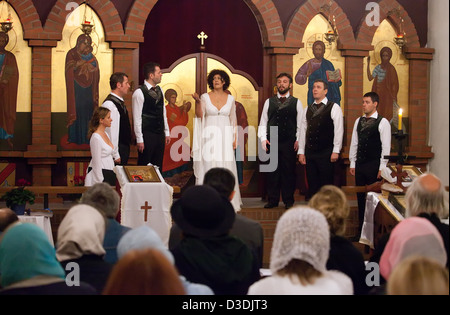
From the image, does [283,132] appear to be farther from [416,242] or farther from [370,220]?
[416,242]

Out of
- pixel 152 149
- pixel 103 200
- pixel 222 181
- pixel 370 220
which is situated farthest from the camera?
pixel 152 149

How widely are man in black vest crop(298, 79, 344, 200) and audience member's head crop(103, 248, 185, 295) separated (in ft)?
21.3

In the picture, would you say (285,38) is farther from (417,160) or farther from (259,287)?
(259,287)

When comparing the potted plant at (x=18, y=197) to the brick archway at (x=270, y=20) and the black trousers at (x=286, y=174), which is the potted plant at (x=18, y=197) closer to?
the black trousers at (x=286, y=174)

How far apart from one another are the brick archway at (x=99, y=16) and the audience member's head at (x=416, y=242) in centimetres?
676

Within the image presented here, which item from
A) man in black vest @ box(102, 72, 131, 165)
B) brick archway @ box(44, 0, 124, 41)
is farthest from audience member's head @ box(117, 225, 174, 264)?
brick archway @ box(44, 0, 124, 41)

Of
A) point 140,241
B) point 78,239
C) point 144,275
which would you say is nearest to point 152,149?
point 78,239

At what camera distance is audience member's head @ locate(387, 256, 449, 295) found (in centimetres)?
285

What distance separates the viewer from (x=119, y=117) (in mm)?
8961

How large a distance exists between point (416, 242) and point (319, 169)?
17.6 ft

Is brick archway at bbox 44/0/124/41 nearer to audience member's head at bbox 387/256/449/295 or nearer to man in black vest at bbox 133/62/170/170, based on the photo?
man in black vest at bbox 133/62/170/170

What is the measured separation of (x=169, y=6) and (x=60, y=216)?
11.6ft

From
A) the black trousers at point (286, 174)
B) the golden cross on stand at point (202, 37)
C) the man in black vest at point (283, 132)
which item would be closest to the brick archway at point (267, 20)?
the golden cross on stand at point (202, 37)

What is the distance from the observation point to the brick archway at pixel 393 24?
10883 millimetres
